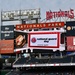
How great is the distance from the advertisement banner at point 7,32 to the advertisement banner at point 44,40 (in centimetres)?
227

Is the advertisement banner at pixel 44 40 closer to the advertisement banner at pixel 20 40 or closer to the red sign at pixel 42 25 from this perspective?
the advertisement banner at pixel 20 40

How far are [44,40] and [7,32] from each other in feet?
13.7

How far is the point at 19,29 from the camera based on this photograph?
111 feet

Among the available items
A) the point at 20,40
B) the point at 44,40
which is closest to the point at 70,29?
the point at 44,40

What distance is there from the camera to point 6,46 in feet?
115

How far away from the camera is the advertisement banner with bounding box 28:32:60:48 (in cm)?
3244

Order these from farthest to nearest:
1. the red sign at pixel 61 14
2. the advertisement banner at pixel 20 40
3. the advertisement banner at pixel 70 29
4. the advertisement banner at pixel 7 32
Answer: the red sign at pixel 61 14 < the advertisement banner at pixel 7 32 < the advertisement banner at pixel 20 40 < the advertisement banner at pixel 70 29

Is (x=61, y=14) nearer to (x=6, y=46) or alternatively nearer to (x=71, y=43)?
(x=71, y=43)

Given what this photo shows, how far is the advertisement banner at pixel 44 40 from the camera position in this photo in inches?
1277

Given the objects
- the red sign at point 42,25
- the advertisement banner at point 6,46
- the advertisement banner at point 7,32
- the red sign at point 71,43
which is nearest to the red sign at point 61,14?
the red sign at point 42,25

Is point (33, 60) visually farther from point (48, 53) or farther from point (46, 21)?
point (46, 21)

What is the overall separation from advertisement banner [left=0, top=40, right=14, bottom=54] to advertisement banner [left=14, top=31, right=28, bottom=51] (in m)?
0.78

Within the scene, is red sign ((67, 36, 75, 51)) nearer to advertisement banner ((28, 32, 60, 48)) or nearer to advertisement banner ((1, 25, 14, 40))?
advertisement banner ((28, 32, 60, 48))

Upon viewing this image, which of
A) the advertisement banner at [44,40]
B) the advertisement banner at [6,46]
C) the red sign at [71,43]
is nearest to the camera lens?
the red sign at [71,43]
